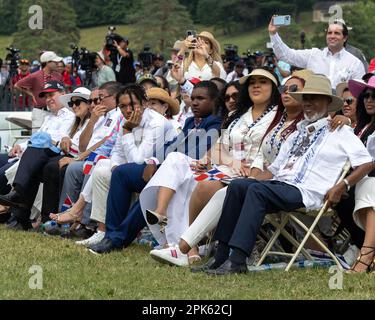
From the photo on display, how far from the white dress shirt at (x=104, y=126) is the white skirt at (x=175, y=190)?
175 centimetres

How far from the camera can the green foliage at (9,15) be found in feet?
169

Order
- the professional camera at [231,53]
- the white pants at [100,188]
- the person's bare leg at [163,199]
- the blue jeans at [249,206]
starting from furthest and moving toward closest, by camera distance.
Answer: the professional camera at [231,53], the white pants at [100,188], the person's bare leg at [163,199], the blue jeans at [249,206]

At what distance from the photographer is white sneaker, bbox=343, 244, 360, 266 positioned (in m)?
7.44

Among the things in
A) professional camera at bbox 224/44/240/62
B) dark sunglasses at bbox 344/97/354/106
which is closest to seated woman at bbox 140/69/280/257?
dark sunglasses at bbox 344/97/354/106

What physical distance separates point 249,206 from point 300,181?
537 millimetres

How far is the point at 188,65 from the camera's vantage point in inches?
437

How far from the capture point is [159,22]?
61.4 m

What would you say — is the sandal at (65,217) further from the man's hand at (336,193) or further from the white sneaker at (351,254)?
the man's hand at (336,193)

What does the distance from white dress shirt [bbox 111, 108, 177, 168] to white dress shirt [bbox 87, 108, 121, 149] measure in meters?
0.73

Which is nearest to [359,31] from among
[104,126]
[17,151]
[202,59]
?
[202,59]

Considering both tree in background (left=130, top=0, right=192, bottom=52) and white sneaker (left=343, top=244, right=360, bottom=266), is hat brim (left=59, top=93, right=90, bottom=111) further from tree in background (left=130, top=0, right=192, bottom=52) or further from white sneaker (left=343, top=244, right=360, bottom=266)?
tree in background (left=130, top=0, right=192, bottom=52)

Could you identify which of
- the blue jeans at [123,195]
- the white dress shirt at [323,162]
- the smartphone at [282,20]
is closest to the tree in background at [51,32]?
the smartphone at [282,20]
